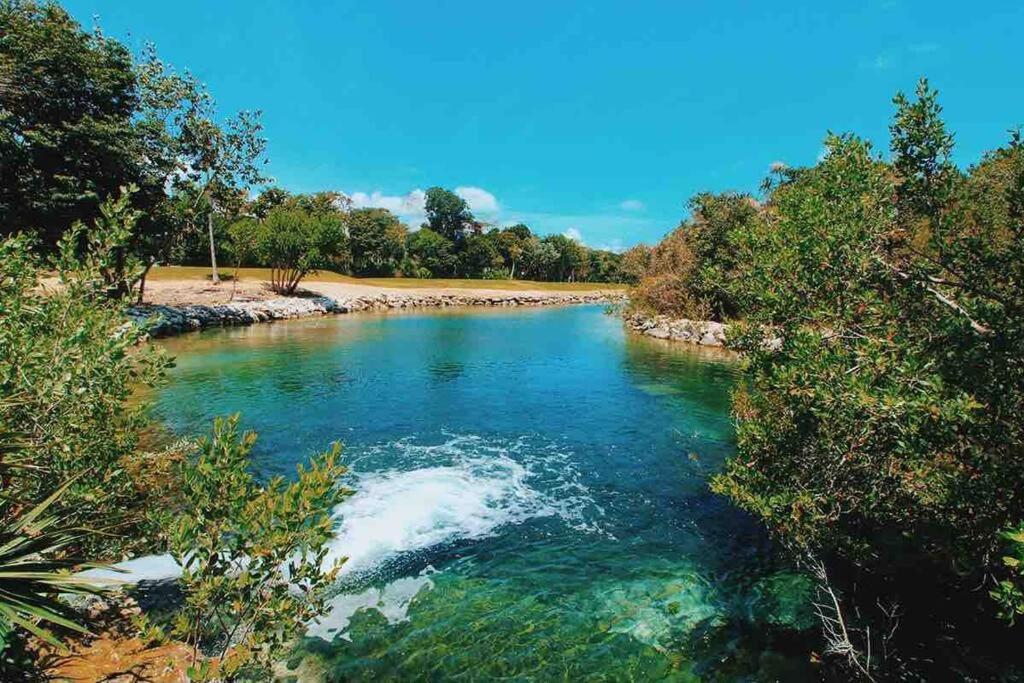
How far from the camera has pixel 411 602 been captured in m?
10.3

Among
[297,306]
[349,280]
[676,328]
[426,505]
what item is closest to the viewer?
[426,505]

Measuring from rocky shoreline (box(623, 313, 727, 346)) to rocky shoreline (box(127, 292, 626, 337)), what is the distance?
3503 millimetres

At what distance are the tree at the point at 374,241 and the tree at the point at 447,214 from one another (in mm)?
17505

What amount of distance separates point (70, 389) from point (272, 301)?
5995 cm

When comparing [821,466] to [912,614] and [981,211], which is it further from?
[981,211]

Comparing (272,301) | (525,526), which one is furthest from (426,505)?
(272,301)

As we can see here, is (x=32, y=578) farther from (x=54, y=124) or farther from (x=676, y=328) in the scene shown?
(x=676, y=328)

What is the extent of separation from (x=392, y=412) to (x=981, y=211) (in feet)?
67.9

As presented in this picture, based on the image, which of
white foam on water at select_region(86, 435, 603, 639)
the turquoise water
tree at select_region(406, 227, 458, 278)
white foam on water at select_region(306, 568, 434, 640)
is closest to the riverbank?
the turquoise water

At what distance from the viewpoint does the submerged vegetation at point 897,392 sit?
6.18m

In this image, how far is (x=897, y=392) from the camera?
20.5 feet

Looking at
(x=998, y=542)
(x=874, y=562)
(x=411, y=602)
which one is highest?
(x=998, y=542)

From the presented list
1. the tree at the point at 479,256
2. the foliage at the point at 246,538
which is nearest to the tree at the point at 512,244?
the tree at the point at 479,256

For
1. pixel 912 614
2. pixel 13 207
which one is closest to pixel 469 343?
pixel 13 207
